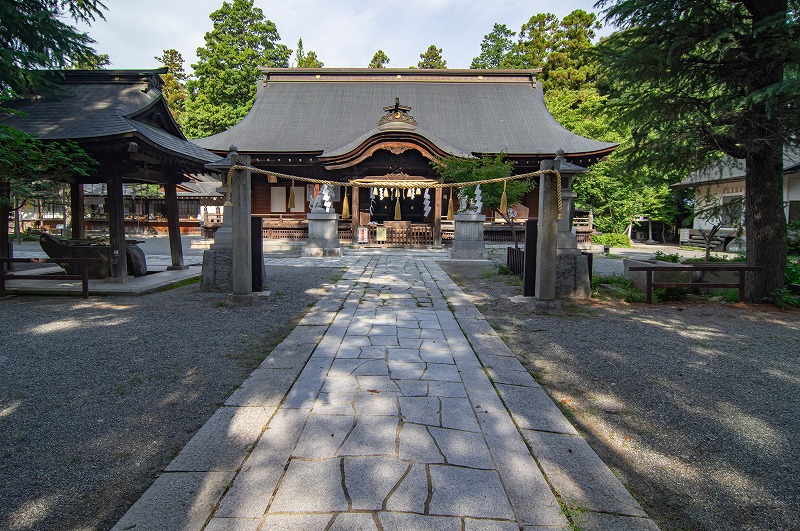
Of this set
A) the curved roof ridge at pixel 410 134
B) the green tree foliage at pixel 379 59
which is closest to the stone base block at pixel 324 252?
the curved roof ridge at pixel 410 134

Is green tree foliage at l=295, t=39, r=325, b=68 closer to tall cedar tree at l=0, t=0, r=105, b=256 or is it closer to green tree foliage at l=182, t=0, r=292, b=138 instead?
green tree foliage at l=182, t=0, r=292, b=138

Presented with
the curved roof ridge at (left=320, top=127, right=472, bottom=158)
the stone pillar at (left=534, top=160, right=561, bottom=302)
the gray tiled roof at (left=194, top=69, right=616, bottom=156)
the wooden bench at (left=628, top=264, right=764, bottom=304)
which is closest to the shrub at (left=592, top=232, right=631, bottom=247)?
the gray tiled roof at (left=194, top=69, right=616, bottom=156)

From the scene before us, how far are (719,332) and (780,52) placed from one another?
440 cm

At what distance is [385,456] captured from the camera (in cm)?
251

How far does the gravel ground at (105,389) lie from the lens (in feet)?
7.38

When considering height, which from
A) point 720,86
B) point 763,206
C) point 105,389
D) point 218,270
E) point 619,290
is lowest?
point 105,389

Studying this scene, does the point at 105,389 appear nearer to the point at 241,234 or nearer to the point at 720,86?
the point at 241,234

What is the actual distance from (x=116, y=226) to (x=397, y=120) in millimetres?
11733

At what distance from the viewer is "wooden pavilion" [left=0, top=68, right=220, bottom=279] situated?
7668 millimetres

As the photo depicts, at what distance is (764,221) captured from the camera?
7.41 metres

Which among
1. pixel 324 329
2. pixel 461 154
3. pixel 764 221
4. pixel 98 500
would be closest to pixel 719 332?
pixel 764 221

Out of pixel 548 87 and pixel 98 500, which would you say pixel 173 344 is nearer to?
pixel 98 500

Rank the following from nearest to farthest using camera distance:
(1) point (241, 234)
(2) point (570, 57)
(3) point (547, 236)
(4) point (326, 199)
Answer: (3) point (547, 236)
(1) point (241, 234)
(4) point (326, 199)
(2) point (570, 57)

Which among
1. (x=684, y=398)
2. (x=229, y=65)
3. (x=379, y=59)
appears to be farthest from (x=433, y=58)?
(x=684, y=398)
